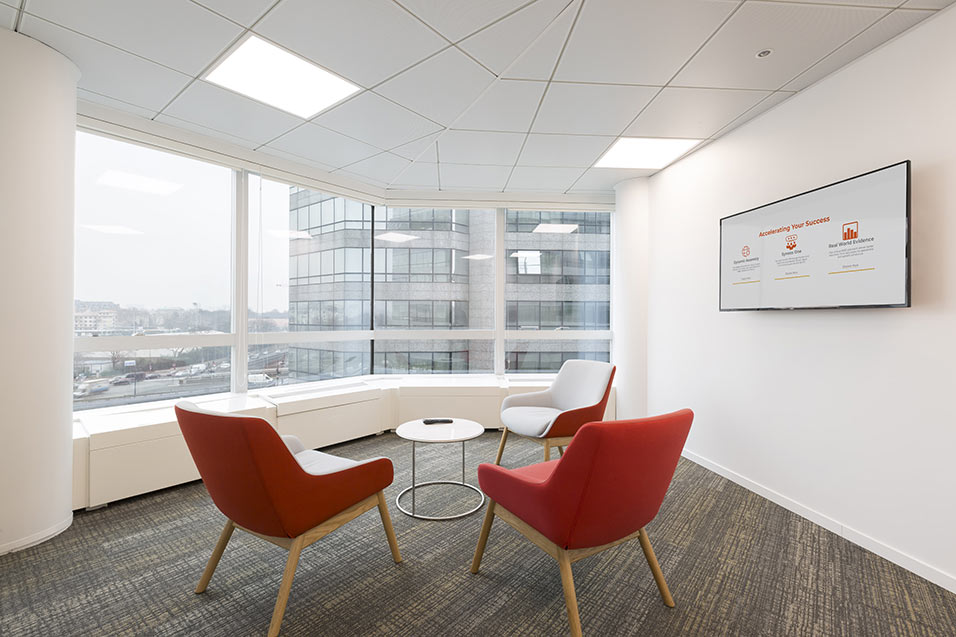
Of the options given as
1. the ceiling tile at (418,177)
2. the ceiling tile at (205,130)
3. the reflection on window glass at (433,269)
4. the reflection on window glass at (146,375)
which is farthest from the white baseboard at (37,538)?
the ceiling tile at (418,177)

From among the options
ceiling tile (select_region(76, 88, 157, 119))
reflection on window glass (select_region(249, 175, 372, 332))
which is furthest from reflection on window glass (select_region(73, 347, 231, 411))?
ceiling tile (select_region(76, 88, 157, 119))

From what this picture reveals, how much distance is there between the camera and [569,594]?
1740 mm

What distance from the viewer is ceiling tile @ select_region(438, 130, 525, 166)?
12.0 feet

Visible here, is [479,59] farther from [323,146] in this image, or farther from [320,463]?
[320,463]

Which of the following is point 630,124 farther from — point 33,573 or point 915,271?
point 33,573

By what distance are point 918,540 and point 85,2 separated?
16.2 ft

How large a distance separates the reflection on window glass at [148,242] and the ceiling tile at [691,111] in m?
3.72

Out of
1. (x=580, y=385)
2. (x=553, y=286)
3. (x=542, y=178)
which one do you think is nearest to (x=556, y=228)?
(x=553, y=286)

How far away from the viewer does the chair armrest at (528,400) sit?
13.2 feet

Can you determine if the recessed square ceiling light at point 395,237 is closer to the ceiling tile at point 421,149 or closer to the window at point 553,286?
the window at point 553,286

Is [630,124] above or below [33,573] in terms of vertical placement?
above

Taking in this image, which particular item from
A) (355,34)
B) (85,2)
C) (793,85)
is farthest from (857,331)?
(85,2)

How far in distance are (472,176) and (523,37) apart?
7.90 feet

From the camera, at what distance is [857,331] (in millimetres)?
2570
